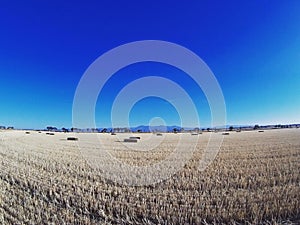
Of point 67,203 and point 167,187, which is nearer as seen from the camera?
point 67,203

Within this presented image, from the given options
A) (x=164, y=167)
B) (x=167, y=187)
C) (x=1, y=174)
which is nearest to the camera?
(x=167, y=187)

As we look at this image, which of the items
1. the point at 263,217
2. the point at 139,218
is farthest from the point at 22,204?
the point at 263,217

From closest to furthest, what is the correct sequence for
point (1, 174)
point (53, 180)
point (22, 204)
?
point (22, 204) < point (53, 180) < point (1, 174)

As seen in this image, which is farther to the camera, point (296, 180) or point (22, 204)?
point (296, 180)

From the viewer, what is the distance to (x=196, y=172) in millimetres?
10703

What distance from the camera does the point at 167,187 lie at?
832cm

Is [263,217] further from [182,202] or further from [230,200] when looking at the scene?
[182,202]

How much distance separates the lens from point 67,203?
261 inches

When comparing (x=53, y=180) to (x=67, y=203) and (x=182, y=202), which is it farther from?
(x=182, y=202)

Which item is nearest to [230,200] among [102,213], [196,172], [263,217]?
[263,217]

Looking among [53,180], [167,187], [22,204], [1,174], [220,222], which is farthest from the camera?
[1,174]

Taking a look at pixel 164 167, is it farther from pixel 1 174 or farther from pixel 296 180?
pixel 1 174

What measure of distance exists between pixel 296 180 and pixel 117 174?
6.46 metres

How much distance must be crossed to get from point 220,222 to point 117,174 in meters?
5.56
